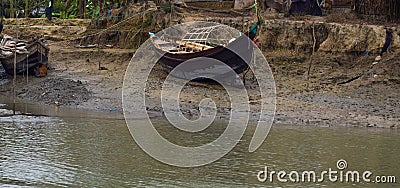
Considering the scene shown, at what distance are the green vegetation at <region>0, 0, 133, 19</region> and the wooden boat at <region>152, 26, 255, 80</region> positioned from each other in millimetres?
5173

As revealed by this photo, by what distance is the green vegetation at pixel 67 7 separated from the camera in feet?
79.0

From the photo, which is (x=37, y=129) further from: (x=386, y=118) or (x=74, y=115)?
(x=386, y=118)

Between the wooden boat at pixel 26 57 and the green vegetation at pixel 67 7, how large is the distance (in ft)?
A: 16.9

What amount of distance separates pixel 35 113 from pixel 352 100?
6.80 metres

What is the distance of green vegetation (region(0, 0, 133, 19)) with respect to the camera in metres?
24.1

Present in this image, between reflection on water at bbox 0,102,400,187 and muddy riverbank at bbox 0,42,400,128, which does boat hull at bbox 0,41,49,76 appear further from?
reflection on water at bbox 0,102,400,187

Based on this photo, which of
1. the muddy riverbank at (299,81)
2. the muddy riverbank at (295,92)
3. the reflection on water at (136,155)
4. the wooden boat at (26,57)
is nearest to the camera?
the reflection on water at (136,155)

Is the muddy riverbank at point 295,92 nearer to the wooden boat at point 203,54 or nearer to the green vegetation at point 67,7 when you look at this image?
the wooden boat at point 203,54

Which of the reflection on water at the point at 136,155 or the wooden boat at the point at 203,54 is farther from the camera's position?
the wooden boat at the point at 203,54

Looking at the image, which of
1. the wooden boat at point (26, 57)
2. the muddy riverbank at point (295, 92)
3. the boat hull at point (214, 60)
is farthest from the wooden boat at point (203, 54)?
the wooden boat at point (26, 57)

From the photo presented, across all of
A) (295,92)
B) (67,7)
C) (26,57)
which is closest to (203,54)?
(295,92)

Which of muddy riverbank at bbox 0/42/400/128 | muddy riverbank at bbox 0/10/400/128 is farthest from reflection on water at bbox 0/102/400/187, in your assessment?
muddy riverbank at bbox 0/10/400/128

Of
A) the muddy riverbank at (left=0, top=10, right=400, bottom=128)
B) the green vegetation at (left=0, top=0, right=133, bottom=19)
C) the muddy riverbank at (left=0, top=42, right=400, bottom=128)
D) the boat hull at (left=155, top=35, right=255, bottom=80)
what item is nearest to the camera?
the muddy riverbank at (left=0, top=42, right=400, bottom=128)

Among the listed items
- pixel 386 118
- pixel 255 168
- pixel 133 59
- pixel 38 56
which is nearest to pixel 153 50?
pixel 133 59
